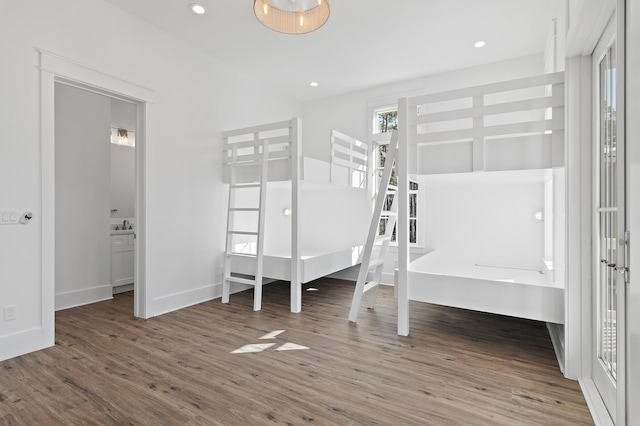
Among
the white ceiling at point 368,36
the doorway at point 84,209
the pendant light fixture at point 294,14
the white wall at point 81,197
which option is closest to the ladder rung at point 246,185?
the doorway at point 84,209

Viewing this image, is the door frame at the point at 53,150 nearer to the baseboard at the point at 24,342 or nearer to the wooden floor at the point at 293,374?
the baseboard at the point at 24,342

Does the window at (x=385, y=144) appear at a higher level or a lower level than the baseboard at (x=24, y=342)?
higher

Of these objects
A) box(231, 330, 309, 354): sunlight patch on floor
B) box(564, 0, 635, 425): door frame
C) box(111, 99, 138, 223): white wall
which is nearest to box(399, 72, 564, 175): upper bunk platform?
box(564, 0, 635, 425): door frame

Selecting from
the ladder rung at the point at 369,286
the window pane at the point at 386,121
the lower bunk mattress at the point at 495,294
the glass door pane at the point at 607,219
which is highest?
the window pane at the point at 386,121

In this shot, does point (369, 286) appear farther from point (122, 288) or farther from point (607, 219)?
point (122, 288)

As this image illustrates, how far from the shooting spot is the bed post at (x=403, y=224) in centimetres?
301

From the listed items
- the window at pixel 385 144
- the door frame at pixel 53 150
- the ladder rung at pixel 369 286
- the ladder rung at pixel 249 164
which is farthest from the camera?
the window at pixel 385 144

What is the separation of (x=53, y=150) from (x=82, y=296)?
6.62 feet

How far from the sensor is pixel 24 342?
8.63 feet

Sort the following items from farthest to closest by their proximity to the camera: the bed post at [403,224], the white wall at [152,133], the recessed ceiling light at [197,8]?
the recessed ceiling light at [197,8] < the bed post at [403,224] < the white wall at [152,133]

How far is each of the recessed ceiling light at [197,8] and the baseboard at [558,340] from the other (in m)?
4.05

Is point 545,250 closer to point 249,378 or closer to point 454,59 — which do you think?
point 454,59

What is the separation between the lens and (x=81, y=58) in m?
2.99

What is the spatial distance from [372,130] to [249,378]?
12.7 feet
